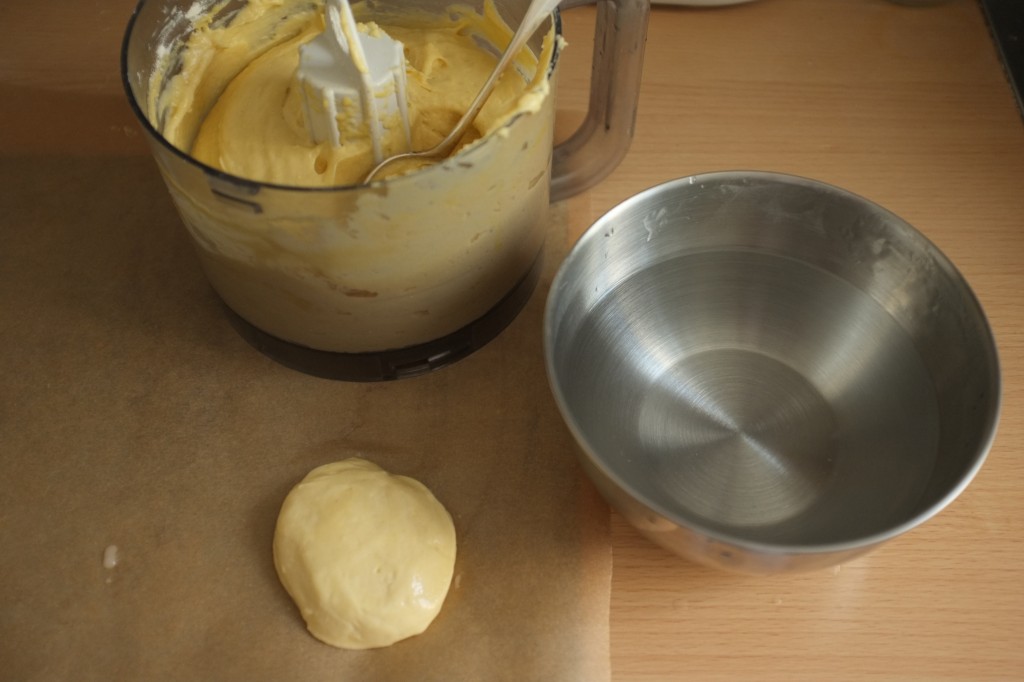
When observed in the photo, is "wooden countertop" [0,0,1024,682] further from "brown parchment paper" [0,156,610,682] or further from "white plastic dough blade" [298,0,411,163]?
"white plastic dough blade" [298,0,411,163]

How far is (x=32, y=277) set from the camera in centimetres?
81

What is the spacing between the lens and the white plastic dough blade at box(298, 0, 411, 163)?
0.64 meters

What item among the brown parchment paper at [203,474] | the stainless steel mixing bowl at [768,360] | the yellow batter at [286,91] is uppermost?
the yellow batter at [286,91]

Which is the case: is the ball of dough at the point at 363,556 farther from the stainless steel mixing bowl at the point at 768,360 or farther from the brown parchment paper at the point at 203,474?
the stainless steel mixing bowl at the point at 768,360

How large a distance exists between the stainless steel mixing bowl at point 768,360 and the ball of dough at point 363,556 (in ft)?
0.44

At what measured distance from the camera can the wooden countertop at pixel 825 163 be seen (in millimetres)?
638

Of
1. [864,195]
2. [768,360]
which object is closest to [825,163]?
[864,195]

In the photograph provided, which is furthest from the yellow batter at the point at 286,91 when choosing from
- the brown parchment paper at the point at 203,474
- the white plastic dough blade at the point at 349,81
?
the brown parchment paper at the point at 203,474

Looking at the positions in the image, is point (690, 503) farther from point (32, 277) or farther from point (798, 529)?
point (32, 277)

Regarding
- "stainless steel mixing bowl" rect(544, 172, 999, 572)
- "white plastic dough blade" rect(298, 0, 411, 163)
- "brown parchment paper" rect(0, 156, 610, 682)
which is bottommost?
"brown parchment paper" rect(0, 156, 610, 682)

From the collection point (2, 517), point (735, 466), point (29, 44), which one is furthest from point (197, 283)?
point (735, 466)

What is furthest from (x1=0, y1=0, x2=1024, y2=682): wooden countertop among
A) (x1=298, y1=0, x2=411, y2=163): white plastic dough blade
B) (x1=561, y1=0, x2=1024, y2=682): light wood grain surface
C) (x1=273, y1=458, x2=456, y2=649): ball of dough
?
(x1=298, y1=0, x2=411, y2=163): white plastic dough blade

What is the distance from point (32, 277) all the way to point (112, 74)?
0.26 m

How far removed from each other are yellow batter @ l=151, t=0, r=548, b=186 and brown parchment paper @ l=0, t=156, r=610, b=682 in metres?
0.14
